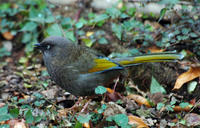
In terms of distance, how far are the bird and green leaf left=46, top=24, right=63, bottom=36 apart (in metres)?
1.28

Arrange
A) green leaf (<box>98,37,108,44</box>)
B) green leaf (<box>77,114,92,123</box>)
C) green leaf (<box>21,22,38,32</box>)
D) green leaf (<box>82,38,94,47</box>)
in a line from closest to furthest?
green leaf (<box>77,114,92,123</box>)
green leaf (<box>98,37,108,44</box>)
green leaf (<box>82,38,94,47</box>)
green leaf (<box>21,22,38,32</box>)

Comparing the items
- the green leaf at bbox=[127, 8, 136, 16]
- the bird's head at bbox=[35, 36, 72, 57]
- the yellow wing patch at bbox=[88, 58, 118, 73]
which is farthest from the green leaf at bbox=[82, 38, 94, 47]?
the bird's head at bbox=[35, 36, 72, 57]

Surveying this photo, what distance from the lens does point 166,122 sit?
151 inches

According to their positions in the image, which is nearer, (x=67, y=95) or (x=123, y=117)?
(x=123, y=117)

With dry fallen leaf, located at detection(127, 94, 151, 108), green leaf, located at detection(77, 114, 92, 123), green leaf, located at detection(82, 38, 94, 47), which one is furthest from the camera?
green leaf, located at detection(82, 38, 94, 47)

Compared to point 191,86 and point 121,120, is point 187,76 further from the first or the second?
point 121,120

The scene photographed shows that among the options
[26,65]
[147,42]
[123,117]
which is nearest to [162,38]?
[147,42]

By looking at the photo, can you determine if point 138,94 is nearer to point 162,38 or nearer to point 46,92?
point 162,38

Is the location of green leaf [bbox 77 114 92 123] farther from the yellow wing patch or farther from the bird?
the yellow wing patch

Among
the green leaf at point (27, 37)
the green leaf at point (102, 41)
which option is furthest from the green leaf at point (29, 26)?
the green leaf at point (102, 41)

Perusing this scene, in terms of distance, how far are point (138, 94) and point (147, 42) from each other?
1004 mm

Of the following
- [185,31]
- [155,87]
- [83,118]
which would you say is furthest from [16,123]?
[185,31]

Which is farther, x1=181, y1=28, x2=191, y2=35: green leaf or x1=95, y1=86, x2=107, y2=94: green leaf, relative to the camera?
x1=181, y1=28, x2=191, y2=35: green leaf

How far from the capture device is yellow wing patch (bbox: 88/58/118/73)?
4.10 m
